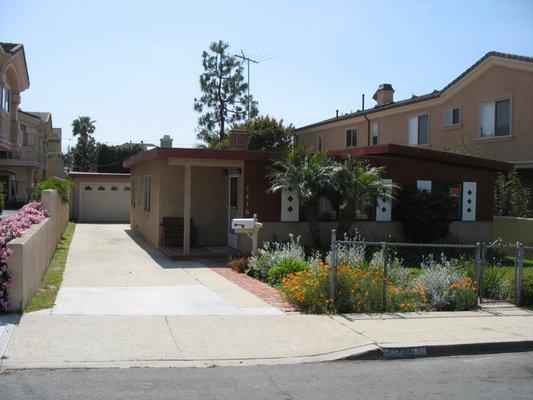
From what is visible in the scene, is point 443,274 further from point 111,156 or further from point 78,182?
point 111,156

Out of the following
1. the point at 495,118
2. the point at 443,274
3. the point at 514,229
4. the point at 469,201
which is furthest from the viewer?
the point at 495,118

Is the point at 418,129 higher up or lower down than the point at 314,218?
higher up

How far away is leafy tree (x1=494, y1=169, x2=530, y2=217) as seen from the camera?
20.2 m

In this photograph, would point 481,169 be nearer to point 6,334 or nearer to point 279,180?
point 279,180

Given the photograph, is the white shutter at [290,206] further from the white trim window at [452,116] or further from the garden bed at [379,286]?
the white trim window at [452,116]

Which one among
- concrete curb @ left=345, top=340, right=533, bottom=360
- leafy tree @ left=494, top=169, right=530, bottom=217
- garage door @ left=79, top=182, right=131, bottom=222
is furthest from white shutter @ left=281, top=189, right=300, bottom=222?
garage door @ left=79, top=182, right=131, bottom=222

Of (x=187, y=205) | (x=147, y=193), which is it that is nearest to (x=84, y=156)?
(x=147, y=193)

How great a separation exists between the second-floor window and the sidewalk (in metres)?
22.3

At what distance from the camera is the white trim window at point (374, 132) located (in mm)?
29359

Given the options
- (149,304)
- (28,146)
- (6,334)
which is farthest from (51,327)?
(28,146)

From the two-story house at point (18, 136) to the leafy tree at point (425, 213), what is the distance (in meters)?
18.6

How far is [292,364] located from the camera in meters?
6.74

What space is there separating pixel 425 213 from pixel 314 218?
345cm

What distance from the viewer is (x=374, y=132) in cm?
2961
